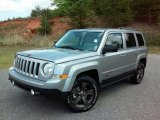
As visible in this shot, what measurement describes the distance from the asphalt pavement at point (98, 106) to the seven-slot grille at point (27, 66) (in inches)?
25.1

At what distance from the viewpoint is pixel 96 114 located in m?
5.59

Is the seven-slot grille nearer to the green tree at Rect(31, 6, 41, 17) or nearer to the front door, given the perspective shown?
the front door

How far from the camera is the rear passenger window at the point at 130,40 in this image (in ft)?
25.1

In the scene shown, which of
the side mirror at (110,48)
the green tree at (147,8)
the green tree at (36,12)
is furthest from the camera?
the green tree at (36,12)

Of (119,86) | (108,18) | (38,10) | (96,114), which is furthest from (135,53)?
(38,10)

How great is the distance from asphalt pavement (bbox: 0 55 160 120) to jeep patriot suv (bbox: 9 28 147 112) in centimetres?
35

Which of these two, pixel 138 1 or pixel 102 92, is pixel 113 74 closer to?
pixel 102 92

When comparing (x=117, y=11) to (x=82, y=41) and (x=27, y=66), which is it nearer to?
(x=82, y=41)

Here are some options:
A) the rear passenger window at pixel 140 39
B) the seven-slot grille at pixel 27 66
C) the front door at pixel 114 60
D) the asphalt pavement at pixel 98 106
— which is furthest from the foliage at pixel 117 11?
the seven-slot grille at pixel 27 66

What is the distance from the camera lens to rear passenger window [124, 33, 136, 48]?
25.1 ft

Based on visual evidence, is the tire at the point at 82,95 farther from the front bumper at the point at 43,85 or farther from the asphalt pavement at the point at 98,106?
the front bumper at the point at 43,85

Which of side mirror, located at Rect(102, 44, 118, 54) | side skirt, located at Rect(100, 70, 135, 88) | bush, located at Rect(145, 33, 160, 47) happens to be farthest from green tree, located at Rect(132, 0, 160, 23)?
side mirror, located at Rect(102, 44, 118, 54)

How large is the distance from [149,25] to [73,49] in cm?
3038

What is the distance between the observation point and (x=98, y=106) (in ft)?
20.1
